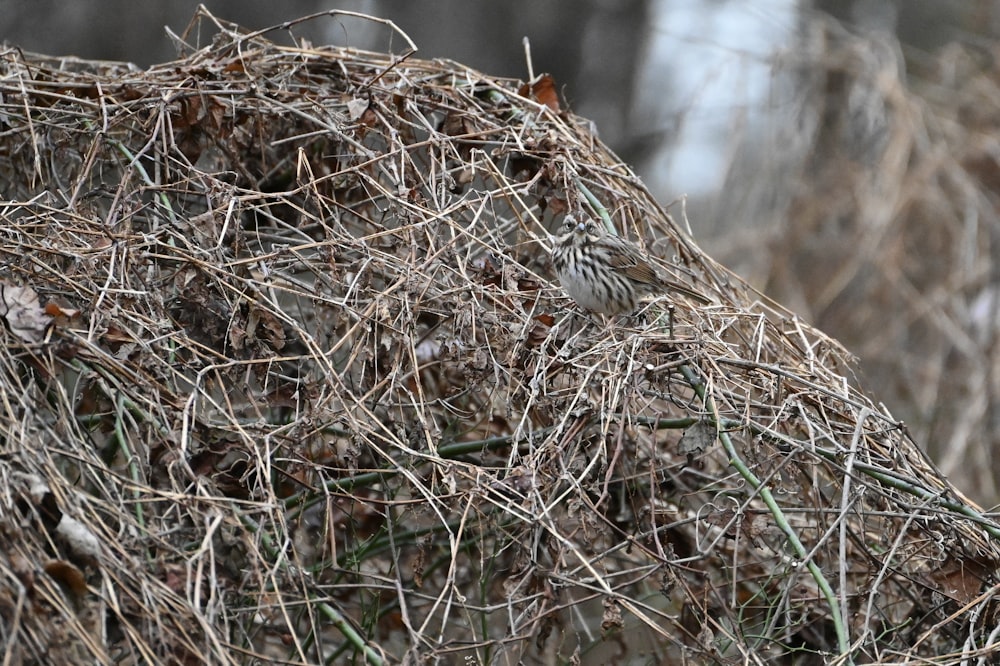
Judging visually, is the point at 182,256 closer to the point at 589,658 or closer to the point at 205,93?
the point at 205,93

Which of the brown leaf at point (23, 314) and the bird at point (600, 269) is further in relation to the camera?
the bird at point (600, 269)

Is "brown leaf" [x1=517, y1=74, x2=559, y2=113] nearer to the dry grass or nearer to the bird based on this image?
the dry grass

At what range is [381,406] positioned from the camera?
A: 328 cm

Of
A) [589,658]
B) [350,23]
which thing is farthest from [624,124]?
[589,658]

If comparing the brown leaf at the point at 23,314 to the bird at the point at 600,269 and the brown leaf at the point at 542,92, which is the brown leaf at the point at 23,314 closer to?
the bird at the point at 600,269

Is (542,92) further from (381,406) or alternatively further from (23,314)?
(23,314)

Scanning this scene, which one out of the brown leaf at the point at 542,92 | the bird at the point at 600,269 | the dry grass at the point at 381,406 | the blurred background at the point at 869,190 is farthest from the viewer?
the blurred background at the point at 869,190

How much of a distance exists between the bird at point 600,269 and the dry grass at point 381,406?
80 mm

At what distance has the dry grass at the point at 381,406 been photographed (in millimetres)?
2695

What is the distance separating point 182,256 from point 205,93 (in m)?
0.70

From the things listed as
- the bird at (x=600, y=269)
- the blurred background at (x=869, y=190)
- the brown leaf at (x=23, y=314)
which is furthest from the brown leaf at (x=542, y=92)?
the blurred background at (x=869, y=190)

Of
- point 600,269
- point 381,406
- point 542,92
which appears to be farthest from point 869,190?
point 381,406

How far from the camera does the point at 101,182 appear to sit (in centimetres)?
361

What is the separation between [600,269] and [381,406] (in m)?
0.96
